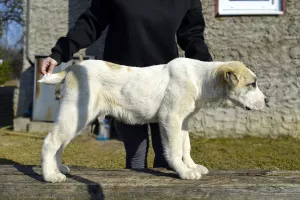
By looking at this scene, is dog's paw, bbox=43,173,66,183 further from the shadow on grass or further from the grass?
the grass

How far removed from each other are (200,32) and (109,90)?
1.01 meters

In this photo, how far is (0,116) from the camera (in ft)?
33.0

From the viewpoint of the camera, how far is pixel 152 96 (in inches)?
95.8

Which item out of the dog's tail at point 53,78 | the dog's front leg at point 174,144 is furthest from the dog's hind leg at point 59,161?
the dog's front leg at point 174,144

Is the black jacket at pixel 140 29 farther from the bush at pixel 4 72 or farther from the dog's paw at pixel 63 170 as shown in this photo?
the bush at pixel 4 72

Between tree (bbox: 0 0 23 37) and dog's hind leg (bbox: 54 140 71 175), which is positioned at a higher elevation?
tree (bbox: 0 0 23 37)

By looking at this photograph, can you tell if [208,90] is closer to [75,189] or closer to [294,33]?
[75,189]

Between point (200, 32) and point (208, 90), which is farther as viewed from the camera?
point (200, 32)

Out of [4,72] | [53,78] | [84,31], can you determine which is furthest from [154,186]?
[4,72]

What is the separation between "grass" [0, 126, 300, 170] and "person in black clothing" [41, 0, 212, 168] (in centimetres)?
252

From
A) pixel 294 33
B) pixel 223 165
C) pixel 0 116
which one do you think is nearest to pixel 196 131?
pixel 223 165

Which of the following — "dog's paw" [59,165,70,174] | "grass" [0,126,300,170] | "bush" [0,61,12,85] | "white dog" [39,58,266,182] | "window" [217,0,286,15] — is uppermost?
"window" [217,0,286,15]

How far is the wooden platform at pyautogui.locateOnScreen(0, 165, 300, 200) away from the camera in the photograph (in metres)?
2.34

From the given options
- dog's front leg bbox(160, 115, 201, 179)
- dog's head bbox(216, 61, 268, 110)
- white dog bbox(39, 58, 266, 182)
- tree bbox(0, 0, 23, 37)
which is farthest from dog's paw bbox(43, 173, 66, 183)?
tree bbox(0, 0, 23, 37)
